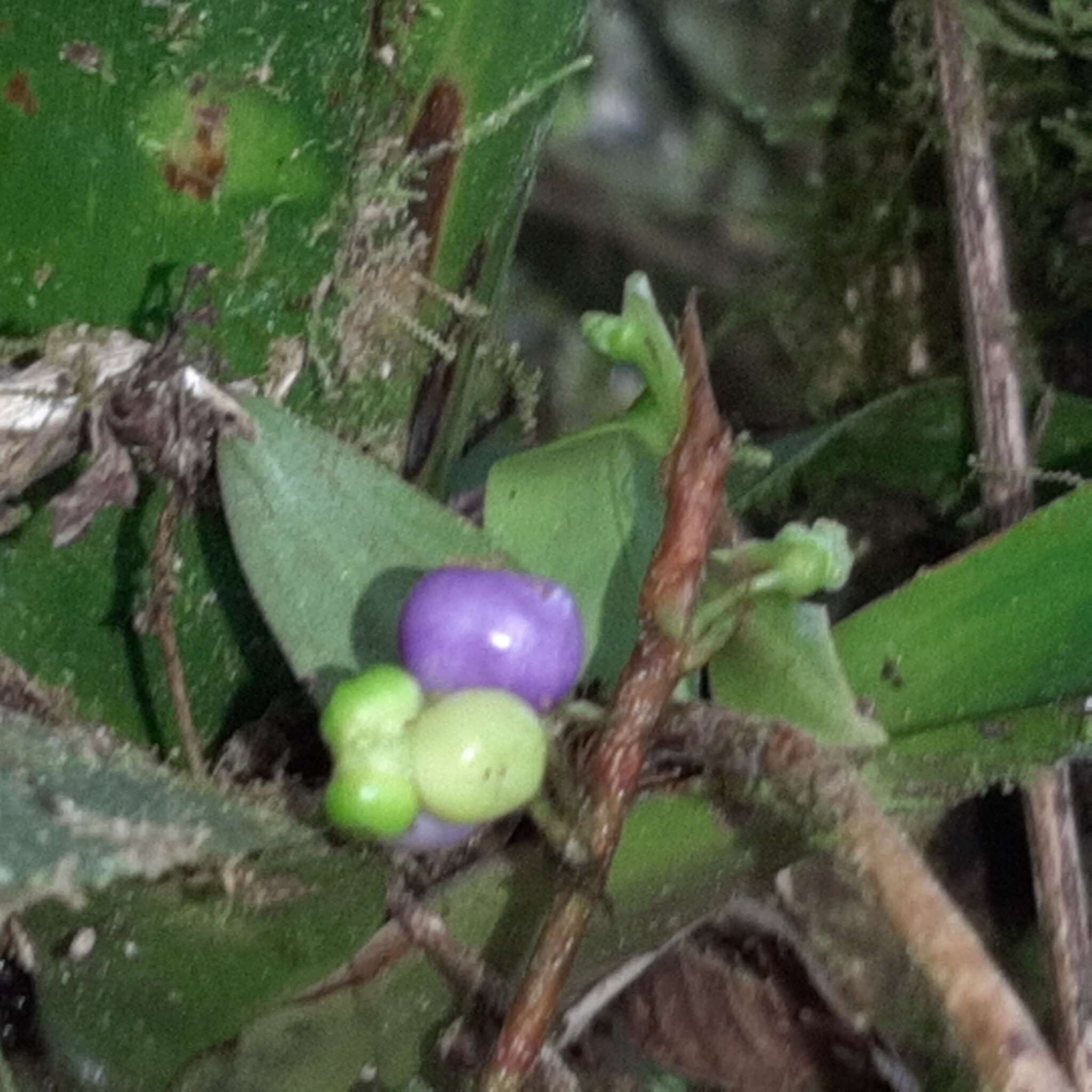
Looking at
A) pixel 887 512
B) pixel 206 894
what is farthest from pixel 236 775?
pixel 887 512

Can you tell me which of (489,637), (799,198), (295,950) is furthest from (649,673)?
(799,198)

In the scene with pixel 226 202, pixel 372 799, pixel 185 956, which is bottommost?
pixel 185 956

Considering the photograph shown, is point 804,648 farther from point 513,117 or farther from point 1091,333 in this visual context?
point 1091,333

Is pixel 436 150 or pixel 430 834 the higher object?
pixel 436 150

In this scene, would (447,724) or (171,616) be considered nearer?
(447,724)

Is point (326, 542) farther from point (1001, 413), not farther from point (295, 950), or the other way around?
point (1001, 413)

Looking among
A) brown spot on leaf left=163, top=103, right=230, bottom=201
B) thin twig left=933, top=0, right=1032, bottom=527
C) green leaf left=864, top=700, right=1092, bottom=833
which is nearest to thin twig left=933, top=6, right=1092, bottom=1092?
thin twig left=933, top=0, right=1032, bottom=527

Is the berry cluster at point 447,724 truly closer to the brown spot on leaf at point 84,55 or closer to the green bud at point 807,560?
the green bud at point 807,560

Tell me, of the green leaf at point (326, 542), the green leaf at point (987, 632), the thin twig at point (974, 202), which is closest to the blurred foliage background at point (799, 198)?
the thin twig at point (974, 202)
